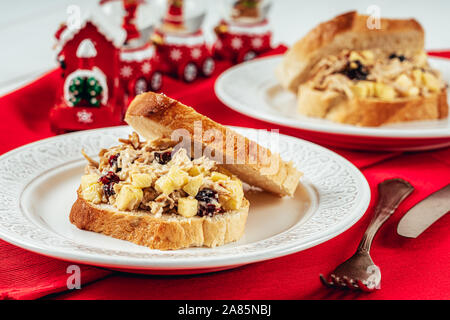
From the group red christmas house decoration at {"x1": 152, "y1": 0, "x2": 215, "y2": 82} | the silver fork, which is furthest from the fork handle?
red christmas house decoration at {"x1": 152, "y1": 0, "x2": 215, "y2": 82}

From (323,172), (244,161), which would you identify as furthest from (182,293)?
(323,172)

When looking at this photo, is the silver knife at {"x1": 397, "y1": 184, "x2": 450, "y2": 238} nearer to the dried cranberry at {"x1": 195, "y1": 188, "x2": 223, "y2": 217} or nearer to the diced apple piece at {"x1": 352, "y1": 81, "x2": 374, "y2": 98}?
the dried cranberry at {"x1": 195, "y1": 188, "x2": 223, "y2": 217}

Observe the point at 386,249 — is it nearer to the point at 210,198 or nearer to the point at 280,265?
the point at 280,265

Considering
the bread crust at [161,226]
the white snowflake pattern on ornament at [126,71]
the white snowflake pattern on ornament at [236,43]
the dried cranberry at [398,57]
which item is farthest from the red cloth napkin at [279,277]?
the white snowflake pattern on ornament at [236,43]

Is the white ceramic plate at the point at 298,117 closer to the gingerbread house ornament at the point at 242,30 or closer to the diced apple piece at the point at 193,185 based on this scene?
the gingerbread house ornament at the point at 242,30

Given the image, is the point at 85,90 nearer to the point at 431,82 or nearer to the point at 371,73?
the point at 371,73
